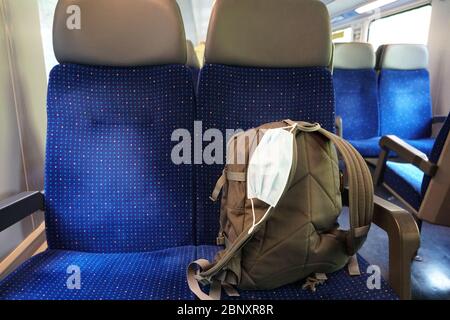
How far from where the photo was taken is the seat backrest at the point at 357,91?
2783 mm

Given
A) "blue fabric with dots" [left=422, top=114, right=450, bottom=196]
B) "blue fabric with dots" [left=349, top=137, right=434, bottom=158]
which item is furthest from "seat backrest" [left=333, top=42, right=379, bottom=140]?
"blue fabric with dots" [left=422, top=114, right=450, bottom=196]

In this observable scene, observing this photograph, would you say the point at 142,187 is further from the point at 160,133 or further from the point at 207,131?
the point at 207,131

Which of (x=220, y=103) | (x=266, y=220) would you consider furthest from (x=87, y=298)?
(x=220, y=103)

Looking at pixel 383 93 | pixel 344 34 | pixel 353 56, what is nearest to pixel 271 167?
pixel 353 56

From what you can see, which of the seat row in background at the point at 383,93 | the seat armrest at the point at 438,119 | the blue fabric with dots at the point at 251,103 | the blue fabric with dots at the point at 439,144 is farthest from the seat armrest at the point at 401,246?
the seat armrest at the point at 438,119

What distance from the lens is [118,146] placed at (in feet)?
3.73

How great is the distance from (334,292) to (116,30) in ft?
3.59

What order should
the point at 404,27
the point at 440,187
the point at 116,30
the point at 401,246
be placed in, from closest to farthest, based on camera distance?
the point at 401,246 → the point at 116,30 → the point at 440,187 → the point at 404,27

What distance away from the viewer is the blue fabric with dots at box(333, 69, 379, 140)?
2.79 meters

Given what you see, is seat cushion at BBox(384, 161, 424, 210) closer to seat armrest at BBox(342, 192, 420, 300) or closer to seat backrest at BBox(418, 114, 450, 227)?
seat backrest at BBox(418, 114, 450, 227)

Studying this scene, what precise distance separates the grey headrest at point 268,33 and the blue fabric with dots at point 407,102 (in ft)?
6.67

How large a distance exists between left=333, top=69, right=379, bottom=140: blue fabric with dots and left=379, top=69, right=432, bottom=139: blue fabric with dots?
0.39 ft

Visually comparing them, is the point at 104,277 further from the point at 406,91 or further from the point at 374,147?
the point at 406,91
